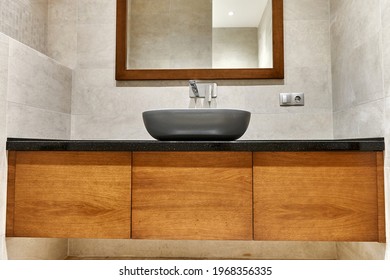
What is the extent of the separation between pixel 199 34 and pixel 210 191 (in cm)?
100

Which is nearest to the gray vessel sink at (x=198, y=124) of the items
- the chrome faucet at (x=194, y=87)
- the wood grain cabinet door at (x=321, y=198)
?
the wood grain cabinet door at (x=321, y=198)

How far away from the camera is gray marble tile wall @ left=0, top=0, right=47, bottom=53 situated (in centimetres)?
150

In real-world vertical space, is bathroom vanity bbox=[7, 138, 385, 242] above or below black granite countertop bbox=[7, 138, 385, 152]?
below

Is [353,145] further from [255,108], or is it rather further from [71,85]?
[71,85]

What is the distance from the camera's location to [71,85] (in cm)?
188

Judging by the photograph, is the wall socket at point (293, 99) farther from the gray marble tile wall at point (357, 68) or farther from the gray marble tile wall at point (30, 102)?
the gray marble tile wall at point (30, 102)

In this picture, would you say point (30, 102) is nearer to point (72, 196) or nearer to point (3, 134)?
point (3, 134)

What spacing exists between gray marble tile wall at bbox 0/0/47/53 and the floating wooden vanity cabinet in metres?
0.67

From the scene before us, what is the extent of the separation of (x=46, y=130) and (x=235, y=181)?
98 cm

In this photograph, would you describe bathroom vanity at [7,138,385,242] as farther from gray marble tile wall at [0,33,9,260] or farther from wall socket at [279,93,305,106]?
wall socket at [279,93,305,106]

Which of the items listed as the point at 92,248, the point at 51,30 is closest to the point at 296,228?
the point at 92,248

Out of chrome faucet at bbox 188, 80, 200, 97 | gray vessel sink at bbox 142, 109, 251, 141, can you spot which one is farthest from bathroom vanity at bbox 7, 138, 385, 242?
chrome faucet at bbox 188, 80, 200, 97

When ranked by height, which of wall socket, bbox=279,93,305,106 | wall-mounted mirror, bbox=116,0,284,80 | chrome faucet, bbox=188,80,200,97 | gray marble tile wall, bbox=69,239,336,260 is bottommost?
gray marble tile wall, bbox=69,239,336,260

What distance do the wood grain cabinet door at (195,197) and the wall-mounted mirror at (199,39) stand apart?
29.0 inches
